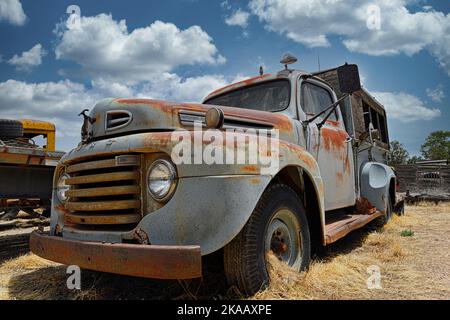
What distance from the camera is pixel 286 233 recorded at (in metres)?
2.93

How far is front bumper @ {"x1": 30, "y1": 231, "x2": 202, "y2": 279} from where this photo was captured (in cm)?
208

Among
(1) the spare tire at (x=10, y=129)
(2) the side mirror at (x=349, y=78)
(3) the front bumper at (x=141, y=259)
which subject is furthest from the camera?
(1) the spare tire at (x=10, y=129)

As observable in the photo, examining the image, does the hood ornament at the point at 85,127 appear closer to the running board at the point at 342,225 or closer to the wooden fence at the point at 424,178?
the running board at the point at 342,225

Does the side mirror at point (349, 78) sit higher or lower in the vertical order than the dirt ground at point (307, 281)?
higher

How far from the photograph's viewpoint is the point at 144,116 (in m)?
2.81

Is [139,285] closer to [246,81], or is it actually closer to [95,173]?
[95,173]

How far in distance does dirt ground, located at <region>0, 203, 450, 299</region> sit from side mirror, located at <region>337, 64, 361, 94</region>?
175cm

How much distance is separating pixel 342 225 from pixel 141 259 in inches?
99.8

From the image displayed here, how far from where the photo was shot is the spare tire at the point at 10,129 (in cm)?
568

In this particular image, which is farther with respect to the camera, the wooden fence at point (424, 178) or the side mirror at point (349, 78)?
the wooden fence at point (424, 178)

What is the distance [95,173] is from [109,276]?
128 cm

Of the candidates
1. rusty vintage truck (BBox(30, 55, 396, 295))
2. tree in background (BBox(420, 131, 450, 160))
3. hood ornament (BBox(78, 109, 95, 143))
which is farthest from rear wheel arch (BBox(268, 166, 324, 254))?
tree in background (BBox(420, 131, 450, 160))

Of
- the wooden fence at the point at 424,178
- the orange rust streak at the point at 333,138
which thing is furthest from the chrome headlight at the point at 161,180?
the wooden fence at the point at 424,178

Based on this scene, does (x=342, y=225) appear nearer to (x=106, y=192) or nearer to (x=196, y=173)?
(x=196, y=173)
